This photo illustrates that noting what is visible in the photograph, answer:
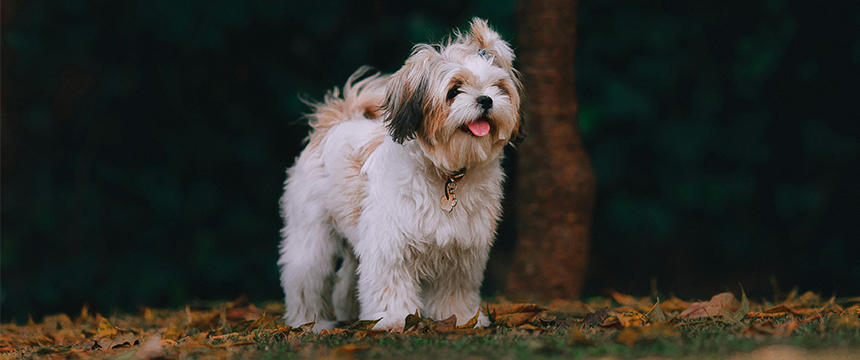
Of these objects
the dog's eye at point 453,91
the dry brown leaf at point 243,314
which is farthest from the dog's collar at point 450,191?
the dry brown leaf at point 243,314

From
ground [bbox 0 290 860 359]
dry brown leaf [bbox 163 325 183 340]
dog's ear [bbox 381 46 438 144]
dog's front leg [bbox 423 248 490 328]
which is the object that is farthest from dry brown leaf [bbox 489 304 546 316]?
dry brown leaf [bbox 163 325 183 340]

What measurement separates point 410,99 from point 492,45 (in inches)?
21.0

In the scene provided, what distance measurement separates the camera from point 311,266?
5.88 meters

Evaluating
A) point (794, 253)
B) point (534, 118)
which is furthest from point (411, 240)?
point (794, 253)

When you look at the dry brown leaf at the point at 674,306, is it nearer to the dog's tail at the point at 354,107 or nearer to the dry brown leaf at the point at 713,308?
the dry brown leaf at the point at 713,308

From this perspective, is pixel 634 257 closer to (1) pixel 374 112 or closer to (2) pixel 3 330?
(1) pixel 374 112

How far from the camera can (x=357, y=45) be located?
8602 mm

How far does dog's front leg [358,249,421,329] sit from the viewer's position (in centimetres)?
493

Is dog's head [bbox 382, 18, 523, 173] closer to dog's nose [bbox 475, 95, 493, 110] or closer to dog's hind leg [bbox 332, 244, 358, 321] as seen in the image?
dog's nose [bbox 475, 95, 493, 110]

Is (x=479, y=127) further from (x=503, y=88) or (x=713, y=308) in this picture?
(x=713, y=308)

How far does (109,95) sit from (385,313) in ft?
16.9

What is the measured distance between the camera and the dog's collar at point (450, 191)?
4.95 meters

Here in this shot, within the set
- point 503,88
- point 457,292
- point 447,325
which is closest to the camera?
point 447,325

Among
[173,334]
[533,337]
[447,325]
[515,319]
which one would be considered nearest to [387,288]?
[447,325]
